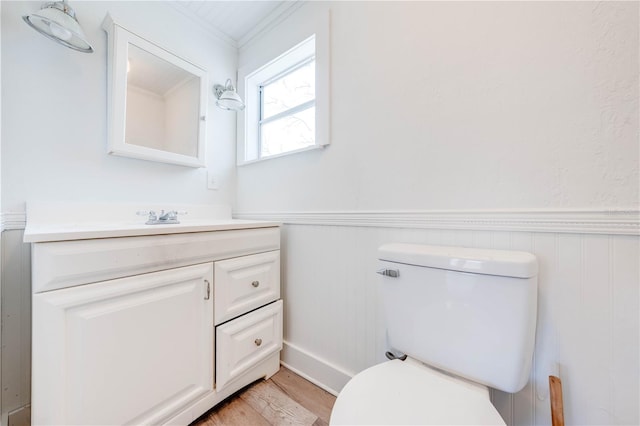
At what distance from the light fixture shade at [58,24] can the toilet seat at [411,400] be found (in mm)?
1689

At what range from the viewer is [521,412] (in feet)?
2.63

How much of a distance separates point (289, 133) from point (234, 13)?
796mm

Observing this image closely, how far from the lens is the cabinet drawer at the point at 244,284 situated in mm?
1073

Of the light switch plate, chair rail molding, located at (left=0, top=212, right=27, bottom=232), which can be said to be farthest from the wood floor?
the light switch plate

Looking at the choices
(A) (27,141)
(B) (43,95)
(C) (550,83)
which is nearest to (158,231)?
(A) (27,141)

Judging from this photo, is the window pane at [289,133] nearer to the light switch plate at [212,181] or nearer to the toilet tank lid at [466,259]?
the light switch plate at [212,181]

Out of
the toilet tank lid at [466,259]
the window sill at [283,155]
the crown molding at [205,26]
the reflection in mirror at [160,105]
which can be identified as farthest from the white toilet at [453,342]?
the crown molding at [205,26]

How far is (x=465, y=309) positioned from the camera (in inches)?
29.9

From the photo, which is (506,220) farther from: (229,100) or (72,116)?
(72,116)

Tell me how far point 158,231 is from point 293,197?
28.2 inches

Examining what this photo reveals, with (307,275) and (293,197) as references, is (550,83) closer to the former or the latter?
(293,197)

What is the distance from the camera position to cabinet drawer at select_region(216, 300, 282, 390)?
106 centimetres

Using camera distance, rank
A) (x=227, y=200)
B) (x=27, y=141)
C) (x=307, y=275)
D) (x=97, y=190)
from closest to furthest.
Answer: (x=27, y=141) → (x=97, y=190) → (x=307, y=275) → (x=227, y=200)

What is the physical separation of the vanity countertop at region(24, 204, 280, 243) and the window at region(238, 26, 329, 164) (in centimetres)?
59
